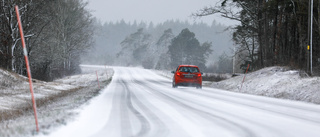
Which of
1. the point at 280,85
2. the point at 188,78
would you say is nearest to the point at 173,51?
the point at 188,78

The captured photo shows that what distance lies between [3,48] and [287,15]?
23.7m

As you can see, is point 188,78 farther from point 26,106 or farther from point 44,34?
point 44,34

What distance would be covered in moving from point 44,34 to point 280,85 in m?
23.9

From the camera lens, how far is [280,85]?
17531mm

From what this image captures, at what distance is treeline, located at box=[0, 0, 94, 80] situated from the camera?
926 inches

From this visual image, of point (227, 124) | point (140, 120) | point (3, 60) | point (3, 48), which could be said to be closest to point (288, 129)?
point (227, 124)

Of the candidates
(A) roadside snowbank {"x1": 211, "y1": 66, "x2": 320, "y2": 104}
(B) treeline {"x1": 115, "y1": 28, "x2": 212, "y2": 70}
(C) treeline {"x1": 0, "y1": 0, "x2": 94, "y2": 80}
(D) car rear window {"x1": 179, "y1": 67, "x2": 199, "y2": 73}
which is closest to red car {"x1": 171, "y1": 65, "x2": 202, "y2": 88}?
(D) car rear window {"x1": 179, "y1": 67, "x2": 199, "y2": 73}

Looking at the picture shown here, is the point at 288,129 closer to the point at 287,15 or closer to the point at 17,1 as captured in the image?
the point at 17,1

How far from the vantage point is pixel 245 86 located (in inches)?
829

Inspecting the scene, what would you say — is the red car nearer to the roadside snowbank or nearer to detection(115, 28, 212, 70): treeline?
the roadside snowbank

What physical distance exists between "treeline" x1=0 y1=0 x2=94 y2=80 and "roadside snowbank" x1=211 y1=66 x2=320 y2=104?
1570 cm

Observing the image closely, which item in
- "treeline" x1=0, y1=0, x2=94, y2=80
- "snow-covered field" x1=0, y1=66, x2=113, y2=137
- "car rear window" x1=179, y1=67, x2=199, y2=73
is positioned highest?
"treeline" x1=0, y1=0, x2=94, y2=80

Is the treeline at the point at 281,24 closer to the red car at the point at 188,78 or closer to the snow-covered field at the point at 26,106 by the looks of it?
the red car at the point at 188,78

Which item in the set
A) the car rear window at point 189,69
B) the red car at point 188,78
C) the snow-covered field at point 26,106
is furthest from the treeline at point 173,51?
the snow-covered field at point 26,106
